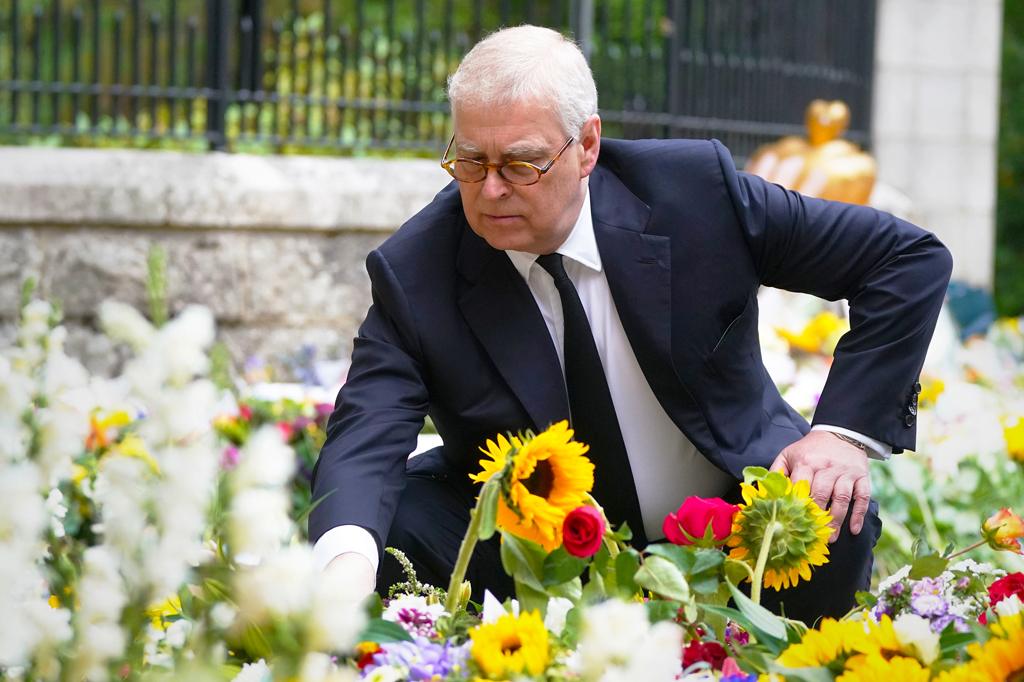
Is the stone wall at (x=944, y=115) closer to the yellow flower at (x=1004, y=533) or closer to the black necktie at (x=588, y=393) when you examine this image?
the black necktie at (x=588, y=393)

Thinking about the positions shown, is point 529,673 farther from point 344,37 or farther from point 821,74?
point 821,74

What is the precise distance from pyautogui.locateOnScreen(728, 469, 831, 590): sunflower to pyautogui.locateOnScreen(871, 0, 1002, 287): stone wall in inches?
233

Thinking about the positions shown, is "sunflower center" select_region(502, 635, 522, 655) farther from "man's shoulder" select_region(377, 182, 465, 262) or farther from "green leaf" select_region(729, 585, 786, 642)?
"man's shoulder" select_region(377, 182, 465, 262)

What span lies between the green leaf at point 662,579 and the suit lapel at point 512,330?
0.86 meters

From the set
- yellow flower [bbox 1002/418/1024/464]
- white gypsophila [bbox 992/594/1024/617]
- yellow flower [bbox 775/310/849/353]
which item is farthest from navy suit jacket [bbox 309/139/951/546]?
yellow flower [bbox 775/310/849/353]

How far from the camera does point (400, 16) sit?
9375mm

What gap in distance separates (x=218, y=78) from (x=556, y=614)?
4.01 metres

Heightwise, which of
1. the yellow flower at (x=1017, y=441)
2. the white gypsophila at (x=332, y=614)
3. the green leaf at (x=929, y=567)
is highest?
the white gypsophila at (x=332, y=614)

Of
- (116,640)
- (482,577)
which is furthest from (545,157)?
(116,640)

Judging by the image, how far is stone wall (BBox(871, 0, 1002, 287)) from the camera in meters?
7.34

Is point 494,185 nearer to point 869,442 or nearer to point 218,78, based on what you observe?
point 869,442

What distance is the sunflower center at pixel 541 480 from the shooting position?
58.3 inches

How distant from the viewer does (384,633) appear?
1440 millimetres

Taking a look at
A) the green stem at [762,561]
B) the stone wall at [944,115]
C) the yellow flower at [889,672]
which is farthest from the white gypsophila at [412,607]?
the stone wall at [944,115]
